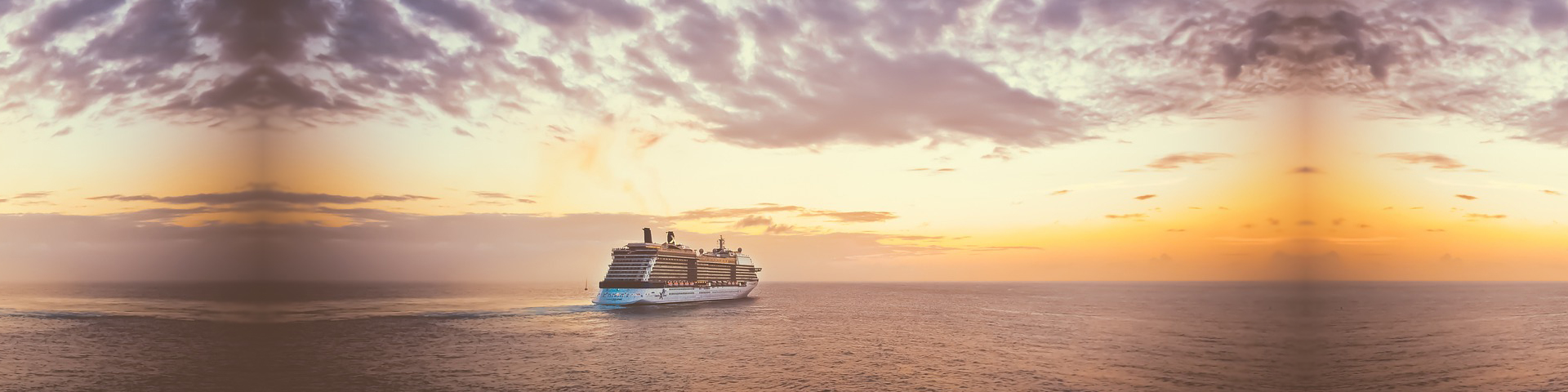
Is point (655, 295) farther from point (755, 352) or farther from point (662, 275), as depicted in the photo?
point (755, 352)

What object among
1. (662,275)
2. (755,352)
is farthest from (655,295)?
(755,352)

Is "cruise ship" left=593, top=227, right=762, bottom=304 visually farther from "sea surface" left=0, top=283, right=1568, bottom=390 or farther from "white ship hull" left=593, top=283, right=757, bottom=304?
"sea surface" left=0, top=283, right=1568, bottom=390

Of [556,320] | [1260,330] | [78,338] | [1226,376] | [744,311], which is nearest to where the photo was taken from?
[1226,376]

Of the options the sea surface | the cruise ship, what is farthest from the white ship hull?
the sea surface

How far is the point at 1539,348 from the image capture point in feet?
232

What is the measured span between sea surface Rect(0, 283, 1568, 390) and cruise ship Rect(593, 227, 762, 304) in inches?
478

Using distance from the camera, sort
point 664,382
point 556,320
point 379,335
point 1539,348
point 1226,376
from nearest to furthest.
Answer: point 664,382, point 1226,376, point 1539,348, point 379,335, point 556,320

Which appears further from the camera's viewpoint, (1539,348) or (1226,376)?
(1539,348)

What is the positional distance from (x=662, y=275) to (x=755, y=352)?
6412cm

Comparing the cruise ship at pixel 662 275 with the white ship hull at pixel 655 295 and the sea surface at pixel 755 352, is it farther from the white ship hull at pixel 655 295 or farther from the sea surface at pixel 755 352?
the sea surface at pixel 755 352

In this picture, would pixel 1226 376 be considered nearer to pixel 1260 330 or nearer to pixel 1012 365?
pixel 1012 365

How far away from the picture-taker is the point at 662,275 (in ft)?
423

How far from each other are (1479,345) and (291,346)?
336 ft

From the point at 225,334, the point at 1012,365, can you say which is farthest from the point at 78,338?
the point at 1012,365
